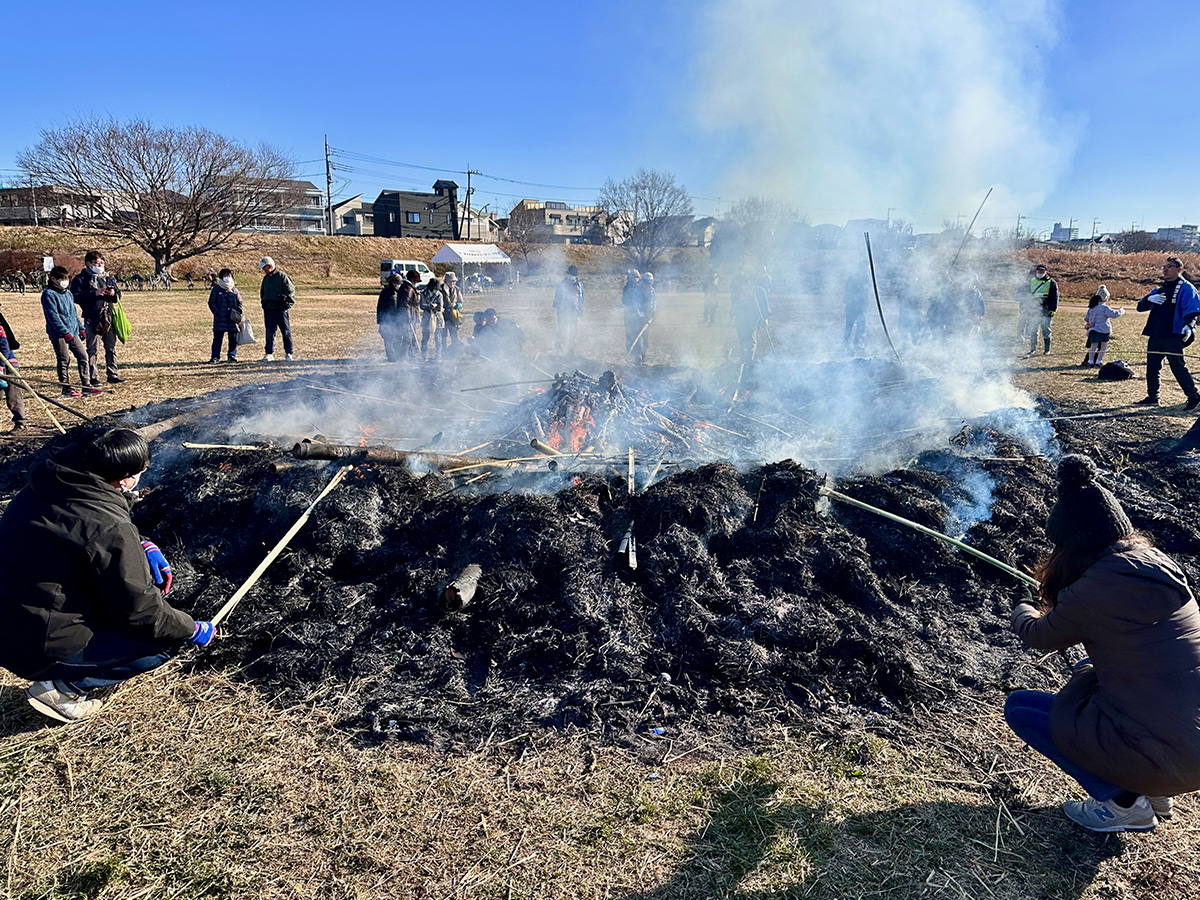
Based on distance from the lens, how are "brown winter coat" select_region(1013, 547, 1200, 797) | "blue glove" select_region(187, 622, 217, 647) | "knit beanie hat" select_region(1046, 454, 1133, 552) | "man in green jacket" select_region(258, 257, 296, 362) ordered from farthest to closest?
"man in green jacket" select_region(258, 257, 296, 362)
"blue glove" select_region(187, 622, 217, 647)
"knit beanie hat" select_region(1046, 454, 1133, 552)
"brown winter coat" select_region(1013, 547, 1200, 797)

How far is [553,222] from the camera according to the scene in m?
60.9

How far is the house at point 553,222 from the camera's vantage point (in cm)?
5335

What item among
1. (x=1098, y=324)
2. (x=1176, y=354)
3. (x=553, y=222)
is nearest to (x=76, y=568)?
(x=1176, y=354)

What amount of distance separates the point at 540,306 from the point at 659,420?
1669 centimetres

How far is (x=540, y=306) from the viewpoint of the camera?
23.5 m

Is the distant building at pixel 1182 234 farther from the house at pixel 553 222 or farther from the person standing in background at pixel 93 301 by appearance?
the person standing in background at pixel 93 301

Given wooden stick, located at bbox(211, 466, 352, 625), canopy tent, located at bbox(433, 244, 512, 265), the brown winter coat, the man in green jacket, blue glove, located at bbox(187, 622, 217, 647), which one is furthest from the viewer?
canopy tent, located at bbox(433, 244, 512, 265)

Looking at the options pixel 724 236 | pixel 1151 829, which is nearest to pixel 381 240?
pixel 724 236

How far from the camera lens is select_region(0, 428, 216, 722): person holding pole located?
9.01ft

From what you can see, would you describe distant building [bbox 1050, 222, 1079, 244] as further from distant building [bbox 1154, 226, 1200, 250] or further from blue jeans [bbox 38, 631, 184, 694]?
blue jeans [bbox 38, 631, 184, 694]

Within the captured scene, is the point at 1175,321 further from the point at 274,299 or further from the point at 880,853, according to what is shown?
the point at 274,299

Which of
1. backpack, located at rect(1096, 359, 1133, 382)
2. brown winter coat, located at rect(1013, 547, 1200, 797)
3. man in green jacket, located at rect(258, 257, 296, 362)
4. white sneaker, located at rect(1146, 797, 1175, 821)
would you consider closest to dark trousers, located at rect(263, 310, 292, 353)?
man in green jacket, located at rect(258, 257, 296, 362)

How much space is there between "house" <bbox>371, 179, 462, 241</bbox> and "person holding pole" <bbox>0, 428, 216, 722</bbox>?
6049cm

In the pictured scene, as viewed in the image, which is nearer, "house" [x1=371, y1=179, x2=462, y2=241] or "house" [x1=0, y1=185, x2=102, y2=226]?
"house" [x1=0, y1=185, x2=102, y2=226]
